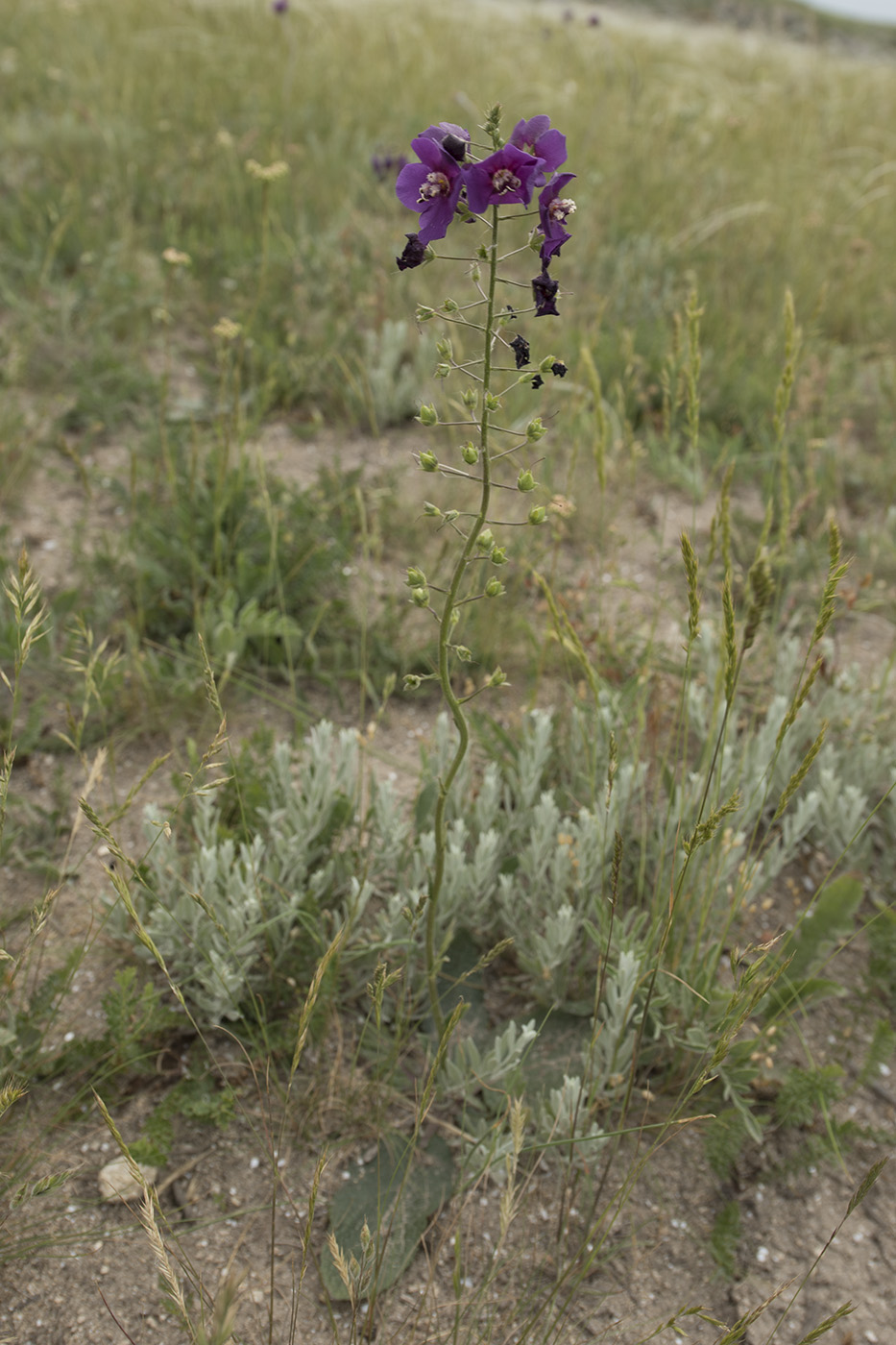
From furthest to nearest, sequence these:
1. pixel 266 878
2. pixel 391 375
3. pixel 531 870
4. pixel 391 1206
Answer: pixel 391 375, pixel 531 870, pixel 266 878, pixel 391 1206

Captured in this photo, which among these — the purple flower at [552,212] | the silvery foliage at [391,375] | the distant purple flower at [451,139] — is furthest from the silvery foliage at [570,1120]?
the silvery foliage at [391,375]

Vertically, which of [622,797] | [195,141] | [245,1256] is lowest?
[245,1256]

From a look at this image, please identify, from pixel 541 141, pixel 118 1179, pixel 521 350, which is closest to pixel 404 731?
pixel 118 1179

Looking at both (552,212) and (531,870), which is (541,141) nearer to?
(552,212)

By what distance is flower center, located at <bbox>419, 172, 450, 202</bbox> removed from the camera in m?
1.44

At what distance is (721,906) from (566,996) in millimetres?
482

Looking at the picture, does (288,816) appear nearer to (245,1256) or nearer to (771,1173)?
(245,1256)

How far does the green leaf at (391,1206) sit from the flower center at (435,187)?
5.34 ft

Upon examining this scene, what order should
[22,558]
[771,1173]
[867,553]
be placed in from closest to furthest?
[22,558], [771,1173], [867,553]

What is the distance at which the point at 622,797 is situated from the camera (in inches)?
90.9

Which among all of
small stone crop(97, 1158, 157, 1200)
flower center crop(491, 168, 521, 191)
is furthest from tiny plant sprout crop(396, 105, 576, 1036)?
small stone crop(97, 1158, 157, 1200)

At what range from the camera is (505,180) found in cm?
137

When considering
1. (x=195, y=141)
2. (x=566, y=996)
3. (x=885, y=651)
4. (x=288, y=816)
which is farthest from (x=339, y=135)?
(x=566, y=996)

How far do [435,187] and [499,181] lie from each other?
0.12 metres
